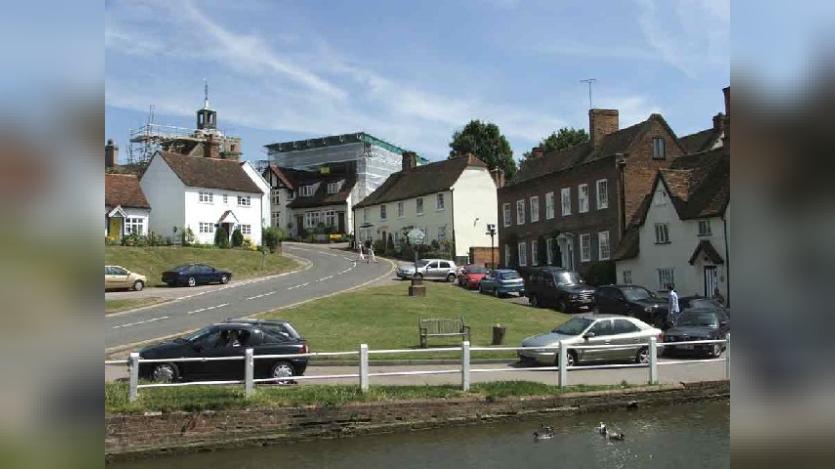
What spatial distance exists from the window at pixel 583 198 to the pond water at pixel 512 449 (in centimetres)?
3410

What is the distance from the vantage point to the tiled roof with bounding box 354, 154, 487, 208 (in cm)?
7180

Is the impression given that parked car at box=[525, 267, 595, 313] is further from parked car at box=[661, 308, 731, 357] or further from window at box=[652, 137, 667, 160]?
window at box=[652, 137, 667, 160]

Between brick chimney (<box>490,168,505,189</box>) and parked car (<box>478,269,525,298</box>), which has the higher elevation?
brick chimney (<box>490,168,505,189</box>)

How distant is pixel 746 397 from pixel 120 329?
97.2 ft

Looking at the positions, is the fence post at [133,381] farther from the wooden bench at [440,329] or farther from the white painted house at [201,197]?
the white painted house at [201,197]

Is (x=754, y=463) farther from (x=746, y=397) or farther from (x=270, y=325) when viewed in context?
(x=270, y=325)

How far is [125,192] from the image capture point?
61125mm

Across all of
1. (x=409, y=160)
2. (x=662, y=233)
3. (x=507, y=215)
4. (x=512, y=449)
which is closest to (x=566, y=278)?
(x=662, y=233)

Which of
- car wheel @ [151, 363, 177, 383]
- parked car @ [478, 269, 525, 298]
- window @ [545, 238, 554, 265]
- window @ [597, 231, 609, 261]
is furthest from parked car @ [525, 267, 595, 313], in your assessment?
car wheel @ [151, 363, 177, 383]

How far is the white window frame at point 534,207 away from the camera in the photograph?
5688 centimetres

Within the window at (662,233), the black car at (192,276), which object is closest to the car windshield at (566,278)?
the window at (662,233)

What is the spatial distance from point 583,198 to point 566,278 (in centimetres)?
1379

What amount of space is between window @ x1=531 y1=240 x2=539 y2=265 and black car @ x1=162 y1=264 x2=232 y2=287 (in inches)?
911

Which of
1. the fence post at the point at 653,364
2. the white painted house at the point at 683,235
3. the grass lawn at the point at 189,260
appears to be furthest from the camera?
the grass lawn at the point at 189,260
